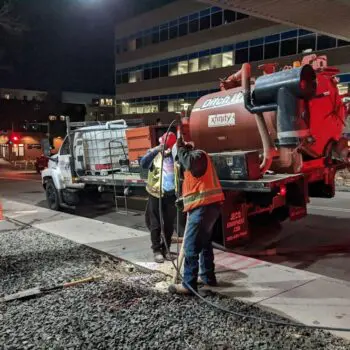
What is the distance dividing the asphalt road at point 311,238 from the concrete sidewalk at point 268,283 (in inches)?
29.6

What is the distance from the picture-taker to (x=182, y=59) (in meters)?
46.7

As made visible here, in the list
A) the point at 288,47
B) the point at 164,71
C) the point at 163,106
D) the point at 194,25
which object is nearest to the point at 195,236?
the point at 288,47

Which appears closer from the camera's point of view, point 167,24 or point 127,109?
point 167,24

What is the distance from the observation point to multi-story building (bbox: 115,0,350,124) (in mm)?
34344

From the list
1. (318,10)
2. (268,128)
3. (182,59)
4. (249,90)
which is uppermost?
(182,59)

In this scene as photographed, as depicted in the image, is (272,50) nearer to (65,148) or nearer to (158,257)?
(65,148)

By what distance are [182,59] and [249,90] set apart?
136 feet

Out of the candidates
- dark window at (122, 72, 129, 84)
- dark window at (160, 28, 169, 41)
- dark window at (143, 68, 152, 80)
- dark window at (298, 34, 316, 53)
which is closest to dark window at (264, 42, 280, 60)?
dark window at (298, 34, 316, 53)

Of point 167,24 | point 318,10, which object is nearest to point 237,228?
point 318,10

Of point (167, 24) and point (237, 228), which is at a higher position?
point (167, 24)

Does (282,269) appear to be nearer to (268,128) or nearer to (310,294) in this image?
(310,294)

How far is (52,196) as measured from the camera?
1273 centimetres

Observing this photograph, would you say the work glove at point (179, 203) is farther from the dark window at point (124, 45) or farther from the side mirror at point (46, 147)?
the dark window at point (124, 45)

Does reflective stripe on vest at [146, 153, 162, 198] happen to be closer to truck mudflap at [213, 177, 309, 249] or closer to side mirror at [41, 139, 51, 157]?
truck mudflap at [213, 177, 309, 249]
